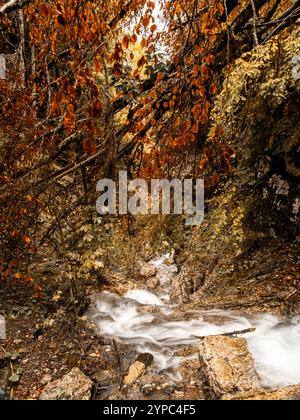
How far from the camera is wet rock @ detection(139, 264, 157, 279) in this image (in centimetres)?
938

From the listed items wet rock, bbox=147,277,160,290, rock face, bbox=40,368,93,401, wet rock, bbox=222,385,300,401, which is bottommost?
rock face, bbox=40,368,93,401

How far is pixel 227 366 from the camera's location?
3377 millimetres

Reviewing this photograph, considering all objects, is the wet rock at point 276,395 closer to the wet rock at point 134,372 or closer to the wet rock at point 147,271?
the wet rock at point 134,372

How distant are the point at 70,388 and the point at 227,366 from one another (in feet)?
5.30

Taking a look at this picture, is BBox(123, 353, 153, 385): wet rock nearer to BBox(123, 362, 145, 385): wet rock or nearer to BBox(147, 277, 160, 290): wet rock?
BBox(123, 362, 145, 385): wet rock

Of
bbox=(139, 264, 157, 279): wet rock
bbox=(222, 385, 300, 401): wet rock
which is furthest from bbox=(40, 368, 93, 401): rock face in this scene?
bbox=(139, 264, 157, 279): wet rock

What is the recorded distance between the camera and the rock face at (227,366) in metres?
3.20

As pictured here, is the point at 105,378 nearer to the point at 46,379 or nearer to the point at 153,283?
the point at 46,379

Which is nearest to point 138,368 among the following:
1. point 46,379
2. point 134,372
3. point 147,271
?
point 134,372

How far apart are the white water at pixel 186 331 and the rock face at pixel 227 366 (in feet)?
0.81

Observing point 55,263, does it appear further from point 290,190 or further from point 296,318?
point 290,190

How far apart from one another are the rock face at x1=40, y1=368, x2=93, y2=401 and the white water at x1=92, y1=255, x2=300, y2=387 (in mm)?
900

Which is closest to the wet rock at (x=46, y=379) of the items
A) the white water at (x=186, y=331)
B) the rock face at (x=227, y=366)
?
the white water at (x=186, y=331)
